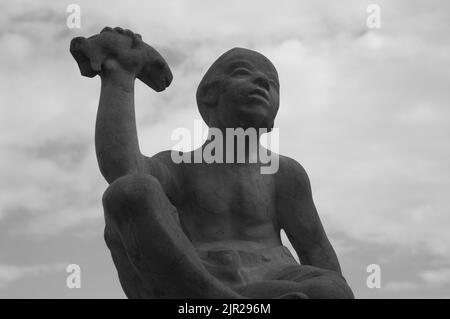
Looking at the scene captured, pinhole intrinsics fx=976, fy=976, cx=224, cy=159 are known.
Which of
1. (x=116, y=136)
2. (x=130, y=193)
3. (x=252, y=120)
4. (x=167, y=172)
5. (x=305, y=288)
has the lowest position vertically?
(x=305, y=288)

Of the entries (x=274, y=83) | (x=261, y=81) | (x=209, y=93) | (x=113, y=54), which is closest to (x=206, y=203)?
(x=209, y=93)

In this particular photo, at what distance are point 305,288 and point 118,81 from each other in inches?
97.8

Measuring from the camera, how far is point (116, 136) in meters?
8.24

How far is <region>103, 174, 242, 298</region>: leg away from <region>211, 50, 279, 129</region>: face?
1575 mm

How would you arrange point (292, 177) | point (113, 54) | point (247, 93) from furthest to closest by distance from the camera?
1. point (292, 177)
2. point (247, 93)
3. point (113, 54)

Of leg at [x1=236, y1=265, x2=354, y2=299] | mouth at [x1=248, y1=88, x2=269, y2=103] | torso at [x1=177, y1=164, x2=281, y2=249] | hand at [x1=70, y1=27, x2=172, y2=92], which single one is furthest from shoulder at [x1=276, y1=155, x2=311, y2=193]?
hand at [x1=70, y1=27, x2=172, y2=92]

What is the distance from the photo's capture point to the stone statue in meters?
7.52

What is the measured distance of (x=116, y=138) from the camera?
27.0ft

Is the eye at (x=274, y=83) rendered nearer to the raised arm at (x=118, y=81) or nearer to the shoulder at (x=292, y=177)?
the shoulder at (x=292, y=177)

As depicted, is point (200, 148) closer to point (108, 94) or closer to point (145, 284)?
point (108, 94)

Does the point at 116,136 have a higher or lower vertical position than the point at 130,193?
higher

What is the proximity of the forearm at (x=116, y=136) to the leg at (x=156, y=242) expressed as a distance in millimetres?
611

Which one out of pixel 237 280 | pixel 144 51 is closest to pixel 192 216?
pixel 237 280

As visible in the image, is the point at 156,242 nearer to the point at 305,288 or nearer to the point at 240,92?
the point at 305,288
